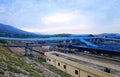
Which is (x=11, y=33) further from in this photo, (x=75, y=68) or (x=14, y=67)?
(x=14, y=67)

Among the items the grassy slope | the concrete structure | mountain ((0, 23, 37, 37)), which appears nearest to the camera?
the grassy slope

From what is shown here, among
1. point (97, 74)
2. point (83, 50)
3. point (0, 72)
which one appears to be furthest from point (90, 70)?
point (83, 50)

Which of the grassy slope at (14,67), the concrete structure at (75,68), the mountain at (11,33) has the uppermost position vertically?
the mountain at (11,33)

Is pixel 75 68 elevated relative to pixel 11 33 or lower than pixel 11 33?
lower

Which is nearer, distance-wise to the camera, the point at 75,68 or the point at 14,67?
the point at 14,67

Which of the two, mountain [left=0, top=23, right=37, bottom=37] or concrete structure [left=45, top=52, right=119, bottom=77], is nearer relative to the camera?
concrete structure [left=45, top=52, right=119, bottom=77]

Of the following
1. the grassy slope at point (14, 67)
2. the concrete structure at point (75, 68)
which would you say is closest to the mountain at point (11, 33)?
the concrete structure at point (75, 68)

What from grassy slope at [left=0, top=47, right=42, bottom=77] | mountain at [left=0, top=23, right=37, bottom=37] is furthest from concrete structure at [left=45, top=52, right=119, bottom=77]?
mountain at [left=0, top=23, right=37, bottom=37]

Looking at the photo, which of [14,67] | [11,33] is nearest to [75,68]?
[14,67]

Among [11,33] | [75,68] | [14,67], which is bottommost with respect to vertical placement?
[75,68]

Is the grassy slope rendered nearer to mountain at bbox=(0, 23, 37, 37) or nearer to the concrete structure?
the concrete structure

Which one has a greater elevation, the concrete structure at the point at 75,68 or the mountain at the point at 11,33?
the mountain at the point at 11,33

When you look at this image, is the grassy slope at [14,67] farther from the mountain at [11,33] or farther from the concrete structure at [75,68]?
the mountain at [11,33]

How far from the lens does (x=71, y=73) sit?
58.8 feet
